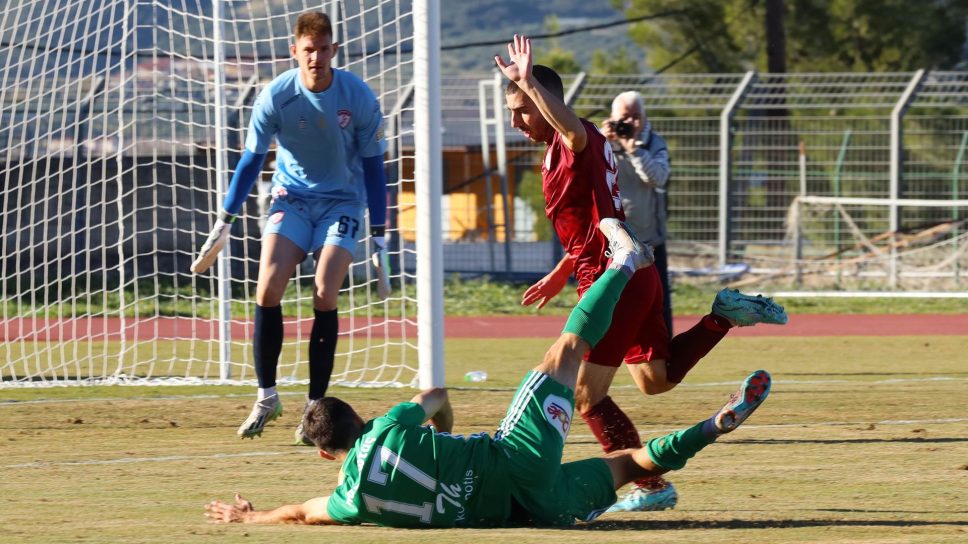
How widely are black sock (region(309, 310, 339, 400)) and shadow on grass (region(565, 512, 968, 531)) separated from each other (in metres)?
2.91

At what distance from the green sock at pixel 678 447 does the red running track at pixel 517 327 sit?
29.3ft

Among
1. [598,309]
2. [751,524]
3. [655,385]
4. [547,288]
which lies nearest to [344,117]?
[547,288]

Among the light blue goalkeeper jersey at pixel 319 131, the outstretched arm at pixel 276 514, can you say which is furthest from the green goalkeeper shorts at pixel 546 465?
the light blue goalkeeper jersey at pixel 319 131

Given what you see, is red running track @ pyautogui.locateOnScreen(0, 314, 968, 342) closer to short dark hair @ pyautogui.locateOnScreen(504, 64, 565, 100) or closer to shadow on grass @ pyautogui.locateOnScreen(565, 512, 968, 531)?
short dark hair @ pyautogui.locateOnScreen(504, 64, 565, 100)

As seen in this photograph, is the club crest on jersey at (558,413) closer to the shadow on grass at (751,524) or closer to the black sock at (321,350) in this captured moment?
the shadow on grass at (751,524)

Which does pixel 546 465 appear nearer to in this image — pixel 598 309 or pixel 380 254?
pixel 598 309

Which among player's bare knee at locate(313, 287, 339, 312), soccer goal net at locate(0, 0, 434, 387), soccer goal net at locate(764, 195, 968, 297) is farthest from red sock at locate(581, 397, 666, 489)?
soccer goal net at locate(764, 195, 968, 297)

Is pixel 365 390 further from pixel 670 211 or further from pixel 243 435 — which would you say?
pixel 670 211

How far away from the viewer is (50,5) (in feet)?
38.5

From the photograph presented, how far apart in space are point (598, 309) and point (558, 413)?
48 cm

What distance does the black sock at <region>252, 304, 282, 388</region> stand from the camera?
819cm

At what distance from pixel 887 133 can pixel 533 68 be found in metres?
16.2

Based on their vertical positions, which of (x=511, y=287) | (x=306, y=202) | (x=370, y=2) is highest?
(x=370, y=2)

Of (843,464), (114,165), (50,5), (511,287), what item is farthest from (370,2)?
(511,287)
